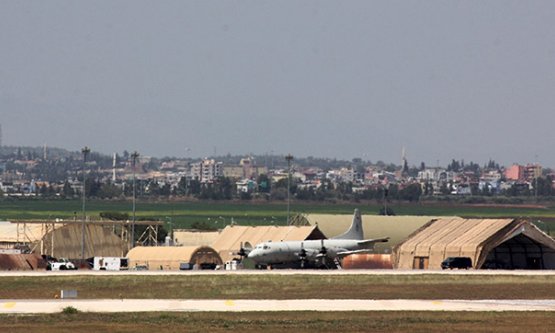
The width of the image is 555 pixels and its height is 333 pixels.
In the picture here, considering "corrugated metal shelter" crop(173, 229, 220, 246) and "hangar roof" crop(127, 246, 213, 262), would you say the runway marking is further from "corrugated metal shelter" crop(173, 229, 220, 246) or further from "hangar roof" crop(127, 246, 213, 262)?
"corrugated metal shelter" crop(173, 229, 220, 246)

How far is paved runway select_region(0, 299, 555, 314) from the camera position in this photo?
71.0 m

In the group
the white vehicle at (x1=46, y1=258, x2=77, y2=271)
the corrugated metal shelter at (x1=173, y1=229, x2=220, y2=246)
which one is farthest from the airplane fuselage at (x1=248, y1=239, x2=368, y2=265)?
the corrugated metal shelter at (x1=173, y1=229, x2=220, y2=246)

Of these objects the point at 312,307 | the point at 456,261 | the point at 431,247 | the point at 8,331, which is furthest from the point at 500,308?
the point at 431,247

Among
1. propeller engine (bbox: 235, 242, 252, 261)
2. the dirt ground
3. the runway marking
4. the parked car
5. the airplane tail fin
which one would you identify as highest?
the airplane tail fin

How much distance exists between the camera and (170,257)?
136 metres

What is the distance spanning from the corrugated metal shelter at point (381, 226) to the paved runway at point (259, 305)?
74220 mm

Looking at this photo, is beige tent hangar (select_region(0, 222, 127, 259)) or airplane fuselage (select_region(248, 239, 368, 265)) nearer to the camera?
airplane fuselage (select_region(248, 239, 368, 265))

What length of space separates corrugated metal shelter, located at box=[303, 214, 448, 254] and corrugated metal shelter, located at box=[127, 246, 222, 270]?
2134 centimetres

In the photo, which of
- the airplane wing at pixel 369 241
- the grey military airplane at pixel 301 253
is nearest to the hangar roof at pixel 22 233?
the grey military airplane at pixel 301 253

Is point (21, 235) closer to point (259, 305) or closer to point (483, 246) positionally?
point (483, 246)

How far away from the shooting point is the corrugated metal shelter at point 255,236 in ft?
476

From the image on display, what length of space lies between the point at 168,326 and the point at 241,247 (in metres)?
84.4

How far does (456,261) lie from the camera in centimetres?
12306

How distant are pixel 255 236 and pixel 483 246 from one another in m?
33.9
